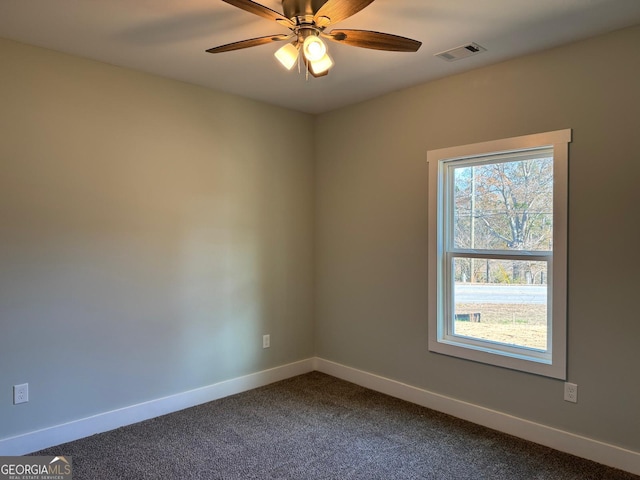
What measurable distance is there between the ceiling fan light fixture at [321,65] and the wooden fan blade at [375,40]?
105mm

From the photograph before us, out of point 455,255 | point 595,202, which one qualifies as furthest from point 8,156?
point 595,202

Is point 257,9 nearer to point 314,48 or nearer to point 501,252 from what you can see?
point 314,48

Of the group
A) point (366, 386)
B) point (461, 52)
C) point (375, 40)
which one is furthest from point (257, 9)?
point (366, 386)

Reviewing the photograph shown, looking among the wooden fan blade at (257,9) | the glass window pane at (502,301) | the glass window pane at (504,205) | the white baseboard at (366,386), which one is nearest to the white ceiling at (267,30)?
the wooden fan blade at (257,9)

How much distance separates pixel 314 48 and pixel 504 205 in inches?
71.4

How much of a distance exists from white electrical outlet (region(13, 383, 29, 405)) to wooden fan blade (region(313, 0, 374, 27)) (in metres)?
2.75

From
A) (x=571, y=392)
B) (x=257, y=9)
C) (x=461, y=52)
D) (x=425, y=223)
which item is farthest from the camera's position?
(x=425, y=223)

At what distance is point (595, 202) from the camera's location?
8.25 ft

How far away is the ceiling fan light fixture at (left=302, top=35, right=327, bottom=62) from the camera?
77.4 inches

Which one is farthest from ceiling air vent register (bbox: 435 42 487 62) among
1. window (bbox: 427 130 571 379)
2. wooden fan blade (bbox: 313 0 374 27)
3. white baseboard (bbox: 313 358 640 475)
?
white baseboard (bbox: 313 358 640 475)

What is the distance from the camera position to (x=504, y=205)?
3000 millimetres

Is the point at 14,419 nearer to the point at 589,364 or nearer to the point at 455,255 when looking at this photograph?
the point at 455,255

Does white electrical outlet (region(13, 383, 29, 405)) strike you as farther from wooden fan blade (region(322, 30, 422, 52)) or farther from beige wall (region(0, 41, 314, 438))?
wooden fan blade (region(322, 30, 422, 52))

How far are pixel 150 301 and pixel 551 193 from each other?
2929 mm
